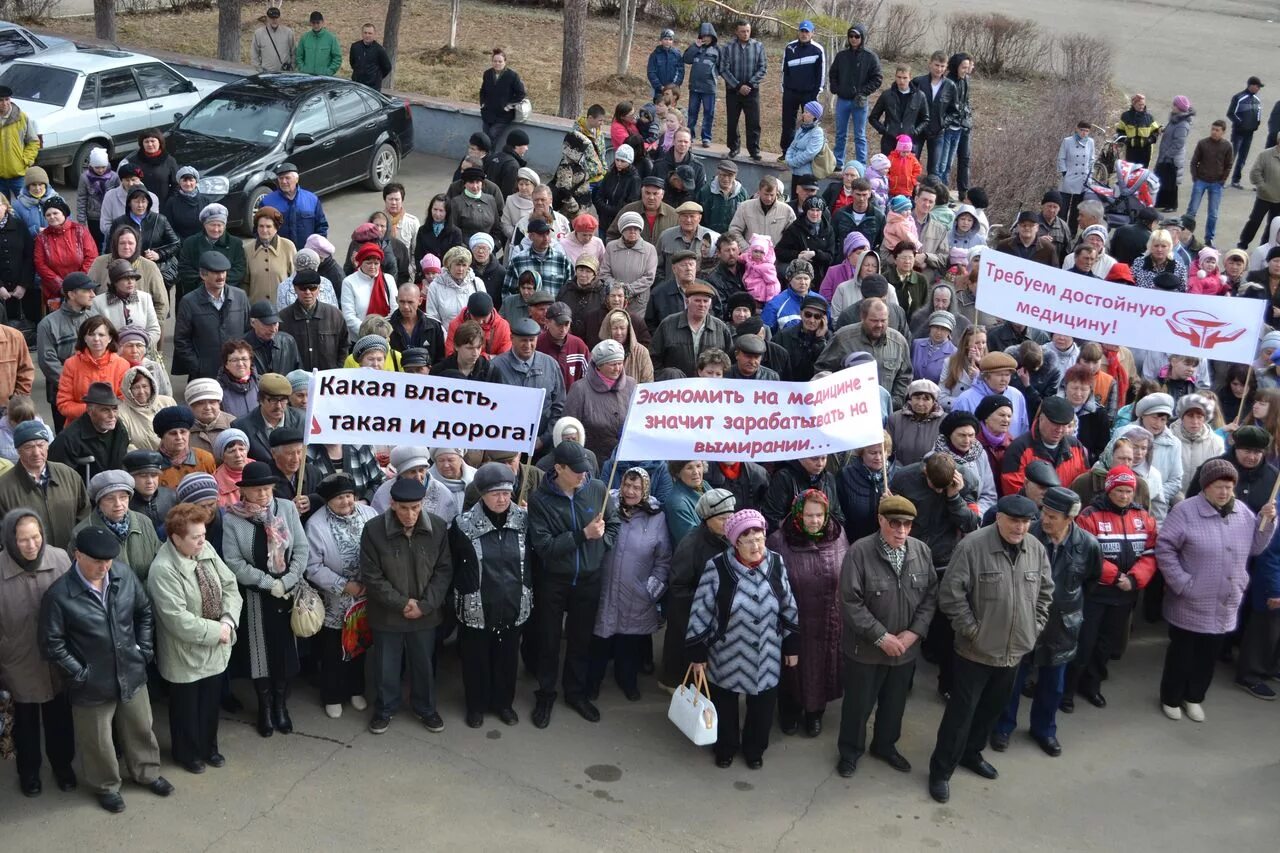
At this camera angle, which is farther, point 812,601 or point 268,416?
point 268,416

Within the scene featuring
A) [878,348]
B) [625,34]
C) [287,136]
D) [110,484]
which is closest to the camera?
[110,484]

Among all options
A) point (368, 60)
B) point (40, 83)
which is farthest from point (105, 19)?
point (368, 60)

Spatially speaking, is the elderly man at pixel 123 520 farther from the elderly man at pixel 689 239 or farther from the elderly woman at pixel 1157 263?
the elderly woman at pixel 1157 263

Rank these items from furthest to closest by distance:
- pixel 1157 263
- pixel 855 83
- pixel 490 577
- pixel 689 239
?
pixel 855 83 < pixel 1157 263 < pixel 689 239 < pixel 490 577

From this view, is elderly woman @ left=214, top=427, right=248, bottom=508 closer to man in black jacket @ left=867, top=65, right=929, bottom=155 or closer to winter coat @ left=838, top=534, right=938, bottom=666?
winter coat @ left=838, top=534, right=938, bottom=666

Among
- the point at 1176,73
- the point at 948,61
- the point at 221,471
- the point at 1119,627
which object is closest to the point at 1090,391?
the point at 1119,627

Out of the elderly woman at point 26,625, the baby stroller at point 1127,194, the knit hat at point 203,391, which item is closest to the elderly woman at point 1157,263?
the baby stroller at point 1127,194

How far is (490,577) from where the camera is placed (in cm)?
852

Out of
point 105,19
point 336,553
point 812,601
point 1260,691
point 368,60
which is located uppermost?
point 105,19

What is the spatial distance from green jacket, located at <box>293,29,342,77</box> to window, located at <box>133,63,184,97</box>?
191 centimetres

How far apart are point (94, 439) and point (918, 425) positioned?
538 centimetres

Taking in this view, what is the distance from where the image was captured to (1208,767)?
8820 millimetres

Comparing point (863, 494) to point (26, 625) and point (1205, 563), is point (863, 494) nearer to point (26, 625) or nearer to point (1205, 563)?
point (1205, 563)

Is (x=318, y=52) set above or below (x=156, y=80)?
above
